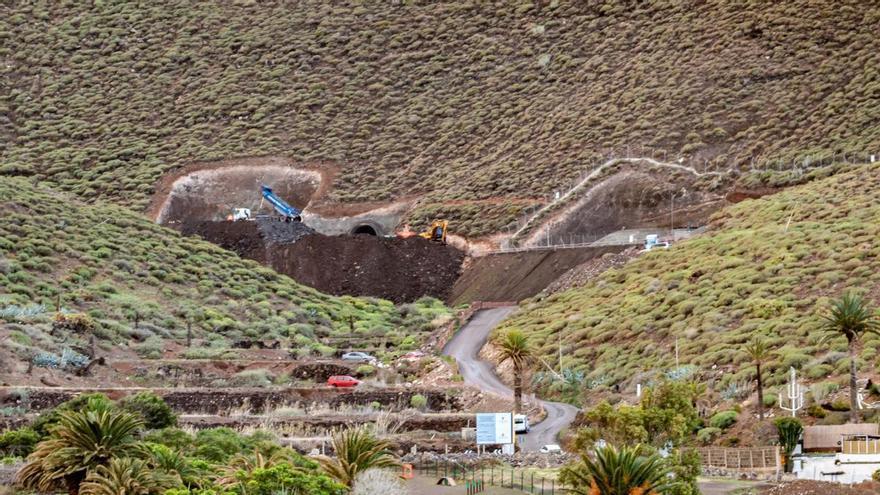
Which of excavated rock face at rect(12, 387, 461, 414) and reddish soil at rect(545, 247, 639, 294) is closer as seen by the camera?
excavated rock face at rect(12, 387, 461, 414)

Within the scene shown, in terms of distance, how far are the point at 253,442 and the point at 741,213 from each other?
39088 mm

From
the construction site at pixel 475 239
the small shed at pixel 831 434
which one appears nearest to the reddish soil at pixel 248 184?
the construction site at pixel 475 239

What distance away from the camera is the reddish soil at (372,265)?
82.2 meters

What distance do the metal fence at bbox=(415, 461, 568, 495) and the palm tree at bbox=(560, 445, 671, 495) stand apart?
3.23m

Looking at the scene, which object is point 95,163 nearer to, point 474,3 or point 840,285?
point 474,3

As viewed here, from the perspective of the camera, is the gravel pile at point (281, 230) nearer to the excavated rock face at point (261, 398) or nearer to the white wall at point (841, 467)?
the excavated rock face at point (261, 398)

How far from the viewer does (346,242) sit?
85562 millimetres

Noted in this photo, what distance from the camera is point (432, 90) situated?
10700 centimetres

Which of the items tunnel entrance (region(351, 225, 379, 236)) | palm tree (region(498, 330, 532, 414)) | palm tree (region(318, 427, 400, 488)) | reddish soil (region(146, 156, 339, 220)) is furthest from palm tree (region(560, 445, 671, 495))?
reddish soil (region(146, 156, 339, 220))

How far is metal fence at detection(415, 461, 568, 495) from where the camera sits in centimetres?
3784

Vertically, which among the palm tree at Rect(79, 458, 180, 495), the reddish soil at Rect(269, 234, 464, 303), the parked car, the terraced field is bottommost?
the palm tree at Rect(79, 458, 180, 495)

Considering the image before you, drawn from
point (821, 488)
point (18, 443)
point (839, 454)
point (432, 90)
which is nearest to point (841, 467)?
point (839, 454)

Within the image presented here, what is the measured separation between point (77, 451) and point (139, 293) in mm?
33878

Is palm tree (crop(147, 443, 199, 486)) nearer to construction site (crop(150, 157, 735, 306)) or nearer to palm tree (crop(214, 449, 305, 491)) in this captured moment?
palm tree (crop(214, 449, 305, 491))
